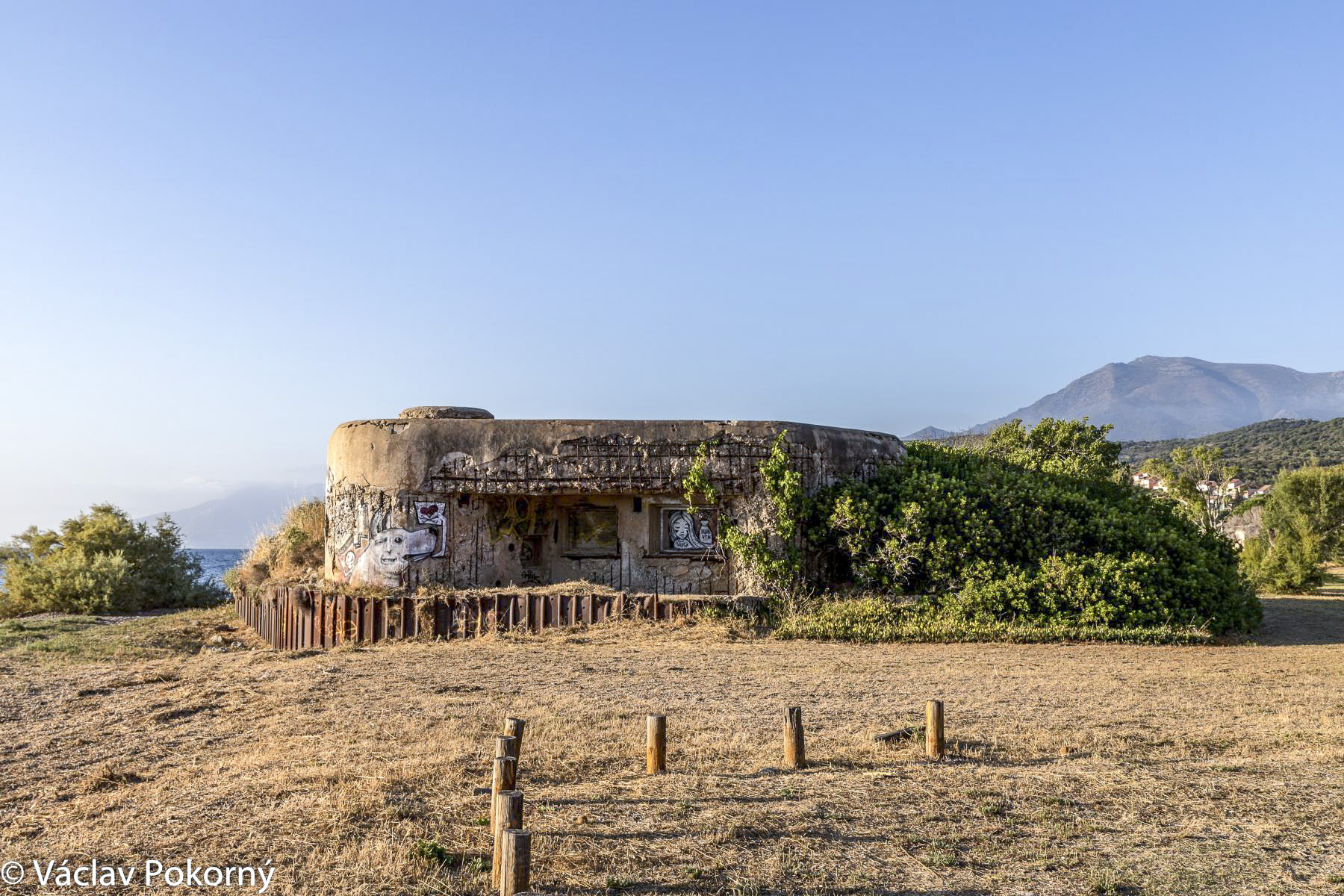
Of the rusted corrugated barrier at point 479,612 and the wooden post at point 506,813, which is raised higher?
the rusted corrugated barrier at point 479,612

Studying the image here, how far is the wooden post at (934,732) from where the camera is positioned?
721 centimetres

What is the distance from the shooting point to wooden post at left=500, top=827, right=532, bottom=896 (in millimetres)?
4398

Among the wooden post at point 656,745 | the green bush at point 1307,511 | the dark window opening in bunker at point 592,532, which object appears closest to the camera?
the wooden post at point 656,745

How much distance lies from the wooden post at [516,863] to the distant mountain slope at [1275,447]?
46.5 meters

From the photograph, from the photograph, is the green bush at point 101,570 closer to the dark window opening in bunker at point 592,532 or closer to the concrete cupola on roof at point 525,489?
the concrete cupola on roof at point 525,489

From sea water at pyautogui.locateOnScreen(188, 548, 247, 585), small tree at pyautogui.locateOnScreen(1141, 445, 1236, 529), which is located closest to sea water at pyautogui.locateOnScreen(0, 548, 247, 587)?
sea water at pyautogui.locateOnScreen(188, 548, 247, 585)

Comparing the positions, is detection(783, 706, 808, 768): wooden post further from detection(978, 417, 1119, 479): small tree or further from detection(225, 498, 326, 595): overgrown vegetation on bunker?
detection(978, 417, 1119, 479): small tree

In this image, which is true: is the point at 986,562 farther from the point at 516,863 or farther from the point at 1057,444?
the point at 1057,444

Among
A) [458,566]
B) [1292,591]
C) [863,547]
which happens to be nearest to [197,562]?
[458,566]

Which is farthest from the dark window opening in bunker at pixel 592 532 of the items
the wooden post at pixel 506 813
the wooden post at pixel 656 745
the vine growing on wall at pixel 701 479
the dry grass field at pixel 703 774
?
the wooden post at pixel 506 813

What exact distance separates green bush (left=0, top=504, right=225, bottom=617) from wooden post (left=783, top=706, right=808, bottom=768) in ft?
62.3

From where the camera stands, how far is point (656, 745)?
22.2 ft

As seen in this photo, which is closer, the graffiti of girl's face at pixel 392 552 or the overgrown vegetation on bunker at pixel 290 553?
the graffiti of girl's face at pixel 392 552

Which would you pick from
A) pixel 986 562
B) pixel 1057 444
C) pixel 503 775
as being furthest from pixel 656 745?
pixel 1057 444
